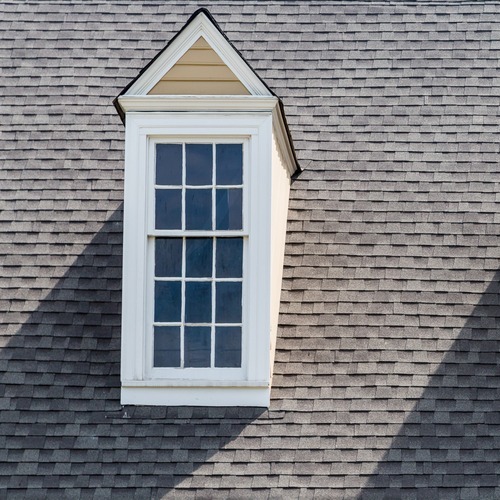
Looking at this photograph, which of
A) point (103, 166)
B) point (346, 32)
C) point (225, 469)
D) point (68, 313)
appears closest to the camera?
point (225, 469)

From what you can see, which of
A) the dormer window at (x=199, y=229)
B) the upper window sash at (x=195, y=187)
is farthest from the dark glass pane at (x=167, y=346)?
the upper window sash at (x=195, y=187)

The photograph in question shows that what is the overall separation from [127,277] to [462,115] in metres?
2.97

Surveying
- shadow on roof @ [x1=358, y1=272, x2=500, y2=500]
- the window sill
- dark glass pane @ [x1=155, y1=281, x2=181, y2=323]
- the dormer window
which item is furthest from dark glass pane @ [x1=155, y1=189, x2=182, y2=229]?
shadow on roof @ [x1=358, y1=272, x2=500, y2=500]

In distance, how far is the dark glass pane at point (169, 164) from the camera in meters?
8.27

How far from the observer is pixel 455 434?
791 centimetres

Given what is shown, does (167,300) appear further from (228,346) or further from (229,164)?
(229,164)

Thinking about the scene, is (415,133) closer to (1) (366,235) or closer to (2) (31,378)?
(1) (366,235)

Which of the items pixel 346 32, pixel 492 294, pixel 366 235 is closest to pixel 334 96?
pixel 346 32

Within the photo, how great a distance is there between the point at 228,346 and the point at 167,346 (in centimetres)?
39

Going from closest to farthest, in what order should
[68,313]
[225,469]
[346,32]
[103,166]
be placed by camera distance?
[225,469] → [68,313] → [103,166] → [346,32]

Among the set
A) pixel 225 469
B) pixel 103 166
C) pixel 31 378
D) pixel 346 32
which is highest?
pixel 346 32

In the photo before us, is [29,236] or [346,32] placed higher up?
[346,32]

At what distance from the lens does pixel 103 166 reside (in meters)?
9.34

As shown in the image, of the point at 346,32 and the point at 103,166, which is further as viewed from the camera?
the point at 346,32
